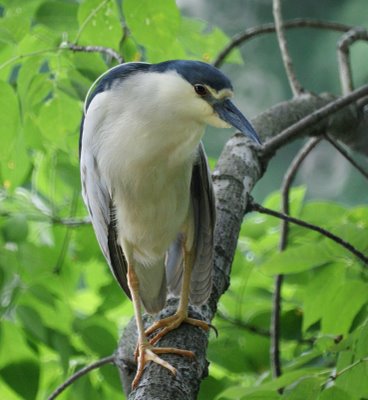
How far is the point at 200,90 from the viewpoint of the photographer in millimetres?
1291

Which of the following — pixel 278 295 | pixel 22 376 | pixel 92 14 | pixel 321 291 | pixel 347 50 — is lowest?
pixel 22 376

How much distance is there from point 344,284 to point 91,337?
54 centimetres

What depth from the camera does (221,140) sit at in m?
3.15

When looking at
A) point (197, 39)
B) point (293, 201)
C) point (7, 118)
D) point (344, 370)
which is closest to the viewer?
point (344, 370)

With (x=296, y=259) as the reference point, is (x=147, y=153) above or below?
above

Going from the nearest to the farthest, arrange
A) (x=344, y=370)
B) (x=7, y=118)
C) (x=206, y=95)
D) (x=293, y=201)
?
1. (x=344, y=370)
2. (x=206, y=95)
3. (x=7, y=118)
4. (x=293, y=201)

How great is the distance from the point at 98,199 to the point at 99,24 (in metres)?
0.37

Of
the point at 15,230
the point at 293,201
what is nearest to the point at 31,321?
the point at 15,230

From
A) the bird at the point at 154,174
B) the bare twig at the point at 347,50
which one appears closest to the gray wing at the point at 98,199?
the bird at the point at 154,174

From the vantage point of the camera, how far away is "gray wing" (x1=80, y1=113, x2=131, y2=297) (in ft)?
4.74

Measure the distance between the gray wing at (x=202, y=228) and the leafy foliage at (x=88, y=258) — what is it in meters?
0.11

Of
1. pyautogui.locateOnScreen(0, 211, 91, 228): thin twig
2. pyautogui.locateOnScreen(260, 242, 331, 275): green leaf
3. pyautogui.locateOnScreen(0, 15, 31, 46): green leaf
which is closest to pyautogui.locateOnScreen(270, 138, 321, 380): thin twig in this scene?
pyautogui.locateOnScreen(260, 242, 331, 275): green leaf

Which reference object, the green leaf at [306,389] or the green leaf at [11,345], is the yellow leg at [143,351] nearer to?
the green leaf at [306,389]

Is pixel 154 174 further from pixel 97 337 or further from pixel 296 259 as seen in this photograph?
pixel 97 337
